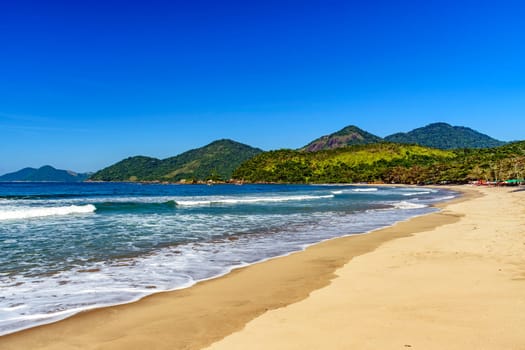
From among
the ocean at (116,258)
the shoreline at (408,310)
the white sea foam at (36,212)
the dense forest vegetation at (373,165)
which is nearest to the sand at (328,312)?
the shoreline at (408,310)

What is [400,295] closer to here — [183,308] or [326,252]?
[183,308]

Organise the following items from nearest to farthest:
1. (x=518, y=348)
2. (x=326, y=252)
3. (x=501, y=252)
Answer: (x=518, y=348)
(x=501, y=252)
(x=326, y=252)

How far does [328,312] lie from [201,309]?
2176 millimetres

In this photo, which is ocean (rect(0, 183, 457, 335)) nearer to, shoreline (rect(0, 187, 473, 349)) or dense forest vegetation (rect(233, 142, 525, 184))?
shoreline (rect(0, 187, 473, 349))

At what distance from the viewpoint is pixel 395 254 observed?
38.1 ft

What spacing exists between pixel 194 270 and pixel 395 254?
614 cm

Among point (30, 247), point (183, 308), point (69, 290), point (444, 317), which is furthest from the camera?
point (30, 247)

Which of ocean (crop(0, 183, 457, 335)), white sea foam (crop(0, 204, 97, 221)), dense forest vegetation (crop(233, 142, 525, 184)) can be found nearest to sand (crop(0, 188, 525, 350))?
ocean (crop(0, 183, 457, 335))

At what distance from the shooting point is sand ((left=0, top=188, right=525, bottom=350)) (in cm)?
489

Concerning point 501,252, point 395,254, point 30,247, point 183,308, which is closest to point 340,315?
point 183,308

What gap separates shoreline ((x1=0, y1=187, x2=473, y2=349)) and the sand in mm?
17

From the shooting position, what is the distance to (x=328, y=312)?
237 inches

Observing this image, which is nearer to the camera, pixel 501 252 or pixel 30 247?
pixel 501 252

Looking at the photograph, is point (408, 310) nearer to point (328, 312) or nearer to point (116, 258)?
point (328, 312)
